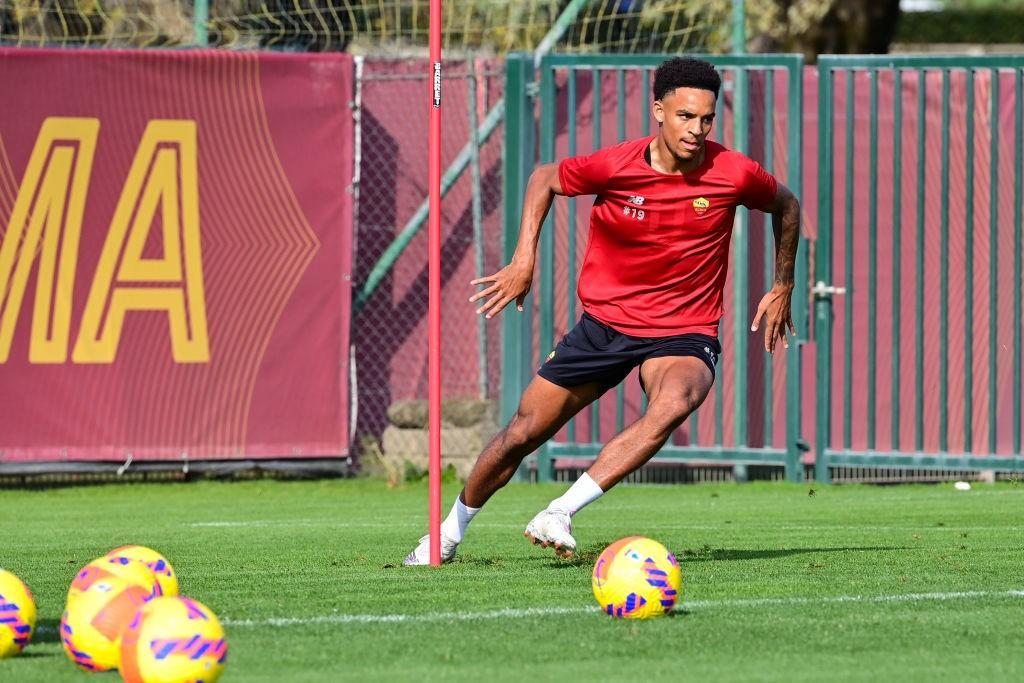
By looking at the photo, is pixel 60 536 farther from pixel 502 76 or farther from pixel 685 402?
pixel 502 76

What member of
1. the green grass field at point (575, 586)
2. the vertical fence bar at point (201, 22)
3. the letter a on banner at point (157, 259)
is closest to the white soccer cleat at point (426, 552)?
the green grass field at point (575, 586)

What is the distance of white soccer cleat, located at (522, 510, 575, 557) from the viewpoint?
7.53 metres

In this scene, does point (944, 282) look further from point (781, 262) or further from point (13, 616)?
point (13, 616)

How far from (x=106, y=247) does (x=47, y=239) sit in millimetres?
439

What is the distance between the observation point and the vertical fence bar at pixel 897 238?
45.1 feet

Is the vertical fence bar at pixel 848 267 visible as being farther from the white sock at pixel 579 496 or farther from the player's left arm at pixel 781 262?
the white sock at pixel 579 496

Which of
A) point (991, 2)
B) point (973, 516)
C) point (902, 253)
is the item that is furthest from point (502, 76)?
point (991, 2)

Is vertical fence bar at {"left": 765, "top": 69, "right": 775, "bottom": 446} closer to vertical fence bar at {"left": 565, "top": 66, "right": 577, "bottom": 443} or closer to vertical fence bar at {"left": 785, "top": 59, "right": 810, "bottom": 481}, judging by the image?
vertical fence bar at {"left": 785, "top": 59, "right": 810, "bottom": 481}

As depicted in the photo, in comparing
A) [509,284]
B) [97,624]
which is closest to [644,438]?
[509,284]

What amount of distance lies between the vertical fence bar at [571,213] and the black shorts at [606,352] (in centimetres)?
562

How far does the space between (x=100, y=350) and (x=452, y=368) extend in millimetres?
2869

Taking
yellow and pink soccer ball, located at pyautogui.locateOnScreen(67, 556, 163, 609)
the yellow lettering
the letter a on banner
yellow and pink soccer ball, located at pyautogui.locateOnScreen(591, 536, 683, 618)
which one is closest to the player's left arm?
yellow and pink soccer ball, located at pyautogui.locateOnScreen(591, 536, 683, 618)

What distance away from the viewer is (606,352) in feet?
27.3

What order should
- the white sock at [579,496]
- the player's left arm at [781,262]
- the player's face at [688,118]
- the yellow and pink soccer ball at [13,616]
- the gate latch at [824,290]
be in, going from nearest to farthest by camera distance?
the yellow and pink soccer ball at [13,616], the white sock at [579,496], the player's face at [688,118], the player's left arm at [781,262], the gate latch at [824,290]
